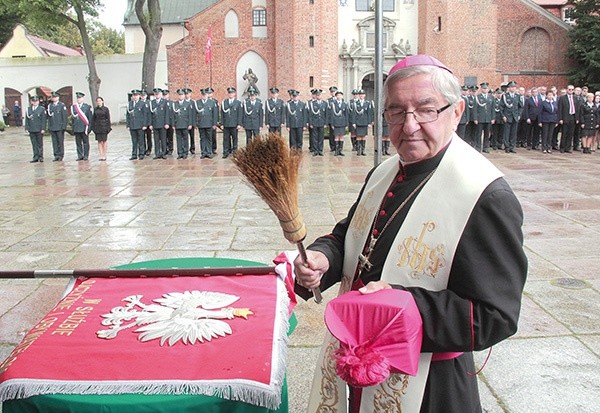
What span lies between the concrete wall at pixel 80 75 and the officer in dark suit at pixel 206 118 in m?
20.1

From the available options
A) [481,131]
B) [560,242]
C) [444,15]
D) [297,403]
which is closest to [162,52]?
[444,15]

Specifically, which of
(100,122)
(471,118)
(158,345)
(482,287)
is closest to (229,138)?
(100,122)

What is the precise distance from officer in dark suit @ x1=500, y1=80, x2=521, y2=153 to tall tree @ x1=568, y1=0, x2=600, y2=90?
14.5m

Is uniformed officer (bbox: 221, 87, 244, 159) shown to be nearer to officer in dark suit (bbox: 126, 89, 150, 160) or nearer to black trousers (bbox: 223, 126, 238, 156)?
black trousers (bbox: 223, 126, 238, 156)

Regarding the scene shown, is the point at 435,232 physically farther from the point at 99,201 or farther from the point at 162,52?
the point at 162,52

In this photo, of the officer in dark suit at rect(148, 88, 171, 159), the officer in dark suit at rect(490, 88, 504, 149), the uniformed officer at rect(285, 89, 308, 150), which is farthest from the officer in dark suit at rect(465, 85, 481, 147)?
the officer in dark suit at rect(148, 88, 171, 159)

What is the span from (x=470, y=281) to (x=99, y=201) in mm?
9858

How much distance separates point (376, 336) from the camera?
179 centimetres

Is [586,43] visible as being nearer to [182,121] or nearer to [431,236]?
[182,121]

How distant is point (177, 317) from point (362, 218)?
114 cm

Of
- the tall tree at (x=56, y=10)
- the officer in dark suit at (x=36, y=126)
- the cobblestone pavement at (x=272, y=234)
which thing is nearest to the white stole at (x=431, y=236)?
the cobblestone pavement at (x=272, y=234)

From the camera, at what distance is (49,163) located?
55.9ft

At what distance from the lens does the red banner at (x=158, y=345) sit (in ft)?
7.82

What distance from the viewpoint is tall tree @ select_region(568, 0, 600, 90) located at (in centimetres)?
3067
